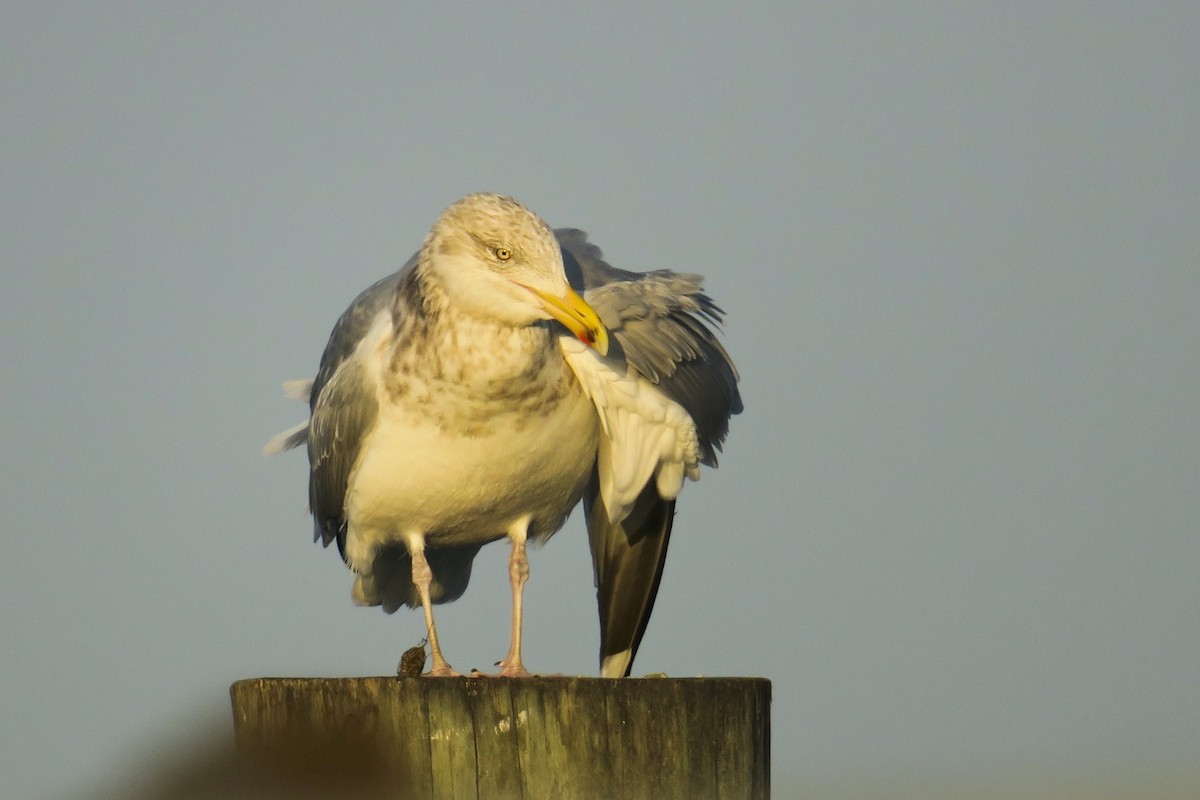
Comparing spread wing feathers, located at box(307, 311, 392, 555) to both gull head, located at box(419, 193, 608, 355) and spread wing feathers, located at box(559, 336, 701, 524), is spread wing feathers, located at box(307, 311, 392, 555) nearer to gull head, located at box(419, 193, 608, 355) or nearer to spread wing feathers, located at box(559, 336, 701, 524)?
gull head, located at box(419, 193, 608, 355)

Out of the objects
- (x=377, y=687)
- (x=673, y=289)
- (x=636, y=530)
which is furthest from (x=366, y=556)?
(x=377, y=687)

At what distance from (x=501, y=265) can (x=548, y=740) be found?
Answer: 214 cm

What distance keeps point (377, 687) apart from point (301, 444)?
10.2 feet

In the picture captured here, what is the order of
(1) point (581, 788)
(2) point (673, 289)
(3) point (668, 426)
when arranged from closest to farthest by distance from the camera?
(1) point (581, 788) < (3) point (668, 426) < (2) point (673, 289)

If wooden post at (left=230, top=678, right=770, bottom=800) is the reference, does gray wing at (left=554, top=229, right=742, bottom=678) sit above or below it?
above

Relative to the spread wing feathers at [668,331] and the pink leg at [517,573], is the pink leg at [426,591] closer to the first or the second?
the pink leg at [517,573]

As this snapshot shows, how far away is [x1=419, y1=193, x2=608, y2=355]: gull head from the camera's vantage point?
6.42 m

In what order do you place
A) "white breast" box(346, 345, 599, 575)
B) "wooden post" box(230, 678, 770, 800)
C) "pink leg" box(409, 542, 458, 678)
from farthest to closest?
"pink leg" box(409, 542, 458, 678) → "white breast" box(346, 345, 599, 575) → "wooden post" box(230, 678, 770, 800)

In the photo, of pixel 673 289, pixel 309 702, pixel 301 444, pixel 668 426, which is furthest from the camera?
pixel 301 444

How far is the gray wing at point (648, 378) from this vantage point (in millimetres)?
7004

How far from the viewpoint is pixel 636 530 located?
7516mm

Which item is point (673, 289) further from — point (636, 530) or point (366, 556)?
point (366, 556)

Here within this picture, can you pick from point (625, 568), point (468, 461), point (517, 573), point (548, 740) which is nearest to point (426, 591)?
point (517, 573)

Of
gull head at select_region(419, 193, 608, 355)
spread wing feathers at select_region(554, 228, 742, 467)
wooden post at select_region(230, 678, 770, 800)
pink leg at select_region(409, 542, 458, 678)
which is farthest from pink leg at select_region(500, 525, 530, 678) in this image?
wooden post at select_region(230, 678, 770, 800)
